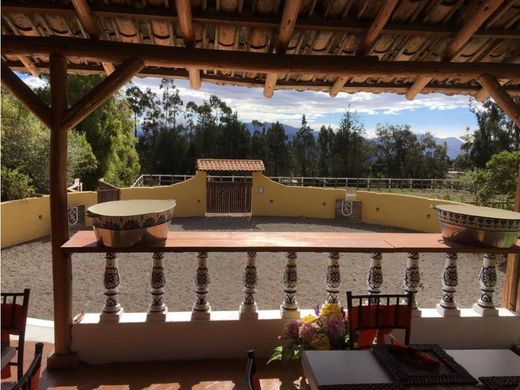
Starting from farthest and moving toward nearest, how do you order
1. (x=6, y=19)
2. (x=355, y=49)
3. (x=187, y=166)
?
(x=187, y=166)
(x=355, y=49)
(x=6, y=19)

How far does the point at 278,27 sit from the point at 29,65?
1.92m

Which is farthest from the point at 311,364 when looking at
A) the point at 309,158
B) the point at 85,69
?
the point at 309,158

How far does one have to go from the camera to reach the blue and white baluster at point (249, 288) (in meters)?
2.87

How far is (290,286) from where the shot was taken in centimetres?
289

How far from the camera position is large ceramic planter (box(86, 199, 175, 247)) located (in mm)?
2475

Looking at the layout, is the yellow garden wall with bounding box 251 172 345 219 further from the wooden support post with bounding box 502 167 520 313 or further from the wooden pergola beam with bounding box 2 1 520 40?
the wooden pergola beam with bounding box 2 1 520 40

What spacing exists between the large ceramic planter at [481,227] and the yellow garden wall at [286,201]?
1042cm

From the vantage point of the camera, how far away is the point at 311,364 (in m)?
1.64

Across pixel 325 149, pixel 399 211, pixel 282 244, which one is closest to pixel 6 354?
pixel 282 244

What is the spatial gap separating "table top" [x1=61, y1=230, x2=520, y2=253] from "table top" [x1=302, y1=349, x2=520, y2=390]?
3.25 ft

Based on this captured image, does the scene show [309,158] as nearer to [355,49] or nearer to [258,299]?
[258,299]

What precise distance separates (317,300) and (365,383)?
4.62 meters

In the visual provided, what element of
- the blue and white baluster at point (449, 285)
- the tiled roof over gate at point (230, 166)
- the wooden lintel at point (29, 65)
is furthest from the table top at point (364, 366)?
the tiled roof over gate at point (230, 166)

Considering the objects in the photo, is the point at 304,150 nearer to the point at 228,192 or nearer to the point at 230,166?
the point at 230,166
